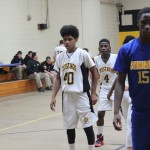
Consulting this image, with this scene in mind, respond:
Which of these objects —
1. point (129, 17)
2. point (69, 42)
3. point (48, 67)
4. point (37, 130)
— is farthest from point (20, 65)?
point (129, 17)

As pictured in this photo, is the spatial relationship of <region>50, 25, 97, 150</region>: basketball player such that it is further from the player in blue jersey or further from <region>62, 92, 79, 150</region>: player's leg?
the player in blue jersey

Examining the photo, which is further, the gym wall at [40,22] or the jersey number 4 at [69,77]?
the gym wall at [40,22]

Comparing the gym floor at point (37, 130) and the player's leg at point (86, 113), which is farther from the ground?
the player's leg at point (86, 113)

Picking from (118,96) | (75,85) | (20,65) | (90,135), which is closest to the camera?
(118,96)

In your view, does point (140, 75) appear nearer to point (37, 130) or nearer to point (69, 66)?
point (69, 66)

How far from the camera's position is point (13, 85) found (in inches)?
628

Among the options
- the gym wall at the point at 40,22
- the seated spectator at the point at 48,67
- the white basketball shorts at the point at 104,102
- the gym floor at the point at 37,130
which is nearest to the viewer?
the white basketball shorts at the point at 104,102

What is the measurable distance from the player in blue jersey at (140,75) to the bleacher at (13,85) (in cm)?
1215

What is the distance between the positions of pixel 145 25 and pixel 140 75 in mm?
416

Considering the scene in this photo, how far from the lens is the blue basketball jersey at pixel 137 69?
341 centimetres

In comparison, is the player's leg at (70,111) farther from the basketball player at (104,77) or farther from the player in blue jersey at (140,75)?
the player in blue jersey at (140,75)

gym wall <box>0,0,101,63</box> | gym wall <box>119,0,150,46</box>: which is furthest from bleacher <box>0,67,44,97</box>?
gym wall <box>119,0,150,46</box>

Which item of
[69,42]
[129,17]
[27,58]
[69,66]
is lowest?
[27,58]

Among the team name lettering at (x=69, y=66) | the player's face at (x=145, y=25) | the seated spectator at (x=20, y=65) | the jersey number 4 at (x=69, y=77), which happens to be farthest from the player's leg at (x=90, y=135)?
the seated spectator at (x=20, y=65)
